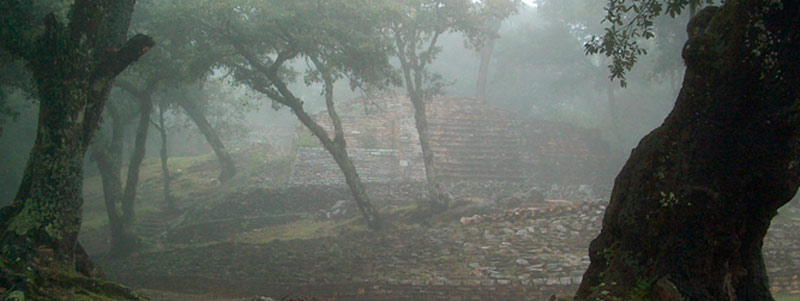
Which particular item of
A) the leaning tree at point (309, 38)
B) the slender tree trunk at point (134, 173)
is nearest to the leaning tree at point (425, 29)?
the leaning tree at point (309, 38)

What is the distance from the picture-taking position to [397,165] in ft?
70.6

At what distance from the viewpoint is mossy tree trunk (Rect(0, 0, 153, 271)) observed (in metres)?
6.32

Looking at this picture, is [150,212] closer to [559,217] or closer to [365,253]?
[365,253]

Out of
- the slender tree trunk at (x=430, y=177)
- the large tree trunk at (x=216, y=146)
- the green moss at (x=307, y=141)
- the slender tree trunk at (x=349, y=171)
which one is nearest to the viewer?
Answer: the slender tree trunk at (x=349, y=171)

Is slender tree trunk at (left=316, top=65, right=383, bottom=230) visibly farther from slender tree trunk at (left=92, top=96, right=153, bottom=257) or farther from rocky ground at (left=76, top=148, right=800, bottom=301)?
slender tree trunk at (left=92, top=96, right=153, bottom=257)

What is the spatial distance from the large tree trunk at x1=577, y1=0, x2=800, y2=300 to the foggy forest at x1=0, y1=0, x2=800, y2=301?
15mm

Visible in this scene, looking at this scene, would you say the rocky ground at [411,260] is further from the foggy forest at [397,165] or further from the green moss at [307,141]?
the green moss at [307,141]

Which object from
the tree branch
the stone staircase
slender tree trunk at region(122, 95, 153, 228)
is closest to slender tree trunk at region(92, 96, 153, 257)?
slender tree trunk at region(122, 95, 153, 228)

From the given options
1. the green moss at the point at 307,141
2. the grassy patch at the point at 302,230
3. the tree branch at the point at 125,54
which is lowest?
the grassy patch at the point at 302,230

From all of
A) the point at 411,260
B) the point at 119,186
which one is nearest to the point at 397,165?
the point at 119,186

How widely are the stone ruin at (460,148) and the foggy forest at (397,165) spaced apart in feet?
0.35

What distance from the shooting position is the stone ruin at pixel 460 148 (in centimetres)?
2125

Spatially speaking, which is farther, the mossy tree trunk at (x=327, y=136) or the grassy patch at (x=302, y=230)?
the grassy patch at (x=302, y=230)

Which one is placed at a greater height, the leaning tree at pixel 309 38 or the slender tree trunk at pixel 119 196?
the leaning tree at pixel 309 38
